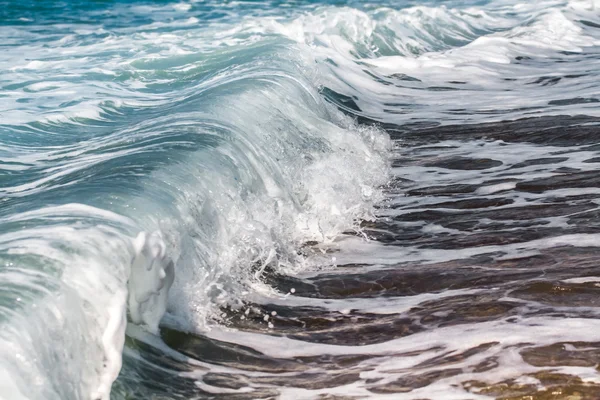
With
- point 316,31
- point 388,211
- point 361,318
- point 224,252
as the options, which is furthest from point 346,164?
point 316,31

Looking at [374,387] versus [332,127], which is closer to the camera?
[374,387]

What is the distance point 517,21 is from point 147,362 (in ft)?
58.6

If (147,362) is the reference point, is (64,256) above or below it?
above

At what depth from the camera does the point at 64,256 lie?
4164 millimetres

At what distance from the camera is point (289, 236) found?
6105mm

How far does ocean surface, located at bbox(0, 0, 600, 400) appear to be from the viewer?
3.95 m

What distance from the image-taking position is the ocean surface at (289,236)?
395 centimetres

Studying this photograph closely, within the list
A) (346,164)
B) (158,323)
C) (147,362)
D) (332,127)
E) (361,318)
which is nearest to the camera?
(147,362)

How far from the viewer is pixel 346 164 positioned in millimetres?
7688

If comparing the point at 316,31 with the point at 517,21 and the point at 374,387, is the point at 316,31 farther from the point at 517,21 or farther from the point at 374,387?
the point at 374,387

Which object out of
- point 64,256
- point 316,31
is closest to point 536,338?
point 64,256

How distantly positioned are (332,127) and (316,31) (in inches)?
321

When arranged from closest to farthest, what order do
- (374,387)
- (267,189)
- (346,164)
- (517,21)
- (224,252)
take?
1. (374,387)
2. (224,252)
3. (267,189)
4. (346,164)
5. (517,21)

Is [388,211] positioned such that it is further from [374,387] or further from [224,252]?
[374,387]
